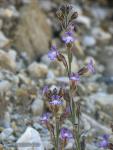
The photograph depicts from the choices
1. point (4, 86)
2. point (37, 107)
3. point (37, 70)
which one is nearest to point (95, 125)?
point (37, 107)

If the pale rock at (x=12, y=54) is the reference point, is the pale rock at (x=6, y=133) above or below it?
below

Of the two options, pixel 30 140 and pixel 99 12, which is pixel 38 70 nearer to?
pixel 30 140

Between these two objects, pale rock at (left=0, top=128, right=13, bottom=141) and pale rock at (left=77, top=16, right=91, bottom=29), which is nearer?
pale rock at (left=0, top=128, right=13, bottom=141)

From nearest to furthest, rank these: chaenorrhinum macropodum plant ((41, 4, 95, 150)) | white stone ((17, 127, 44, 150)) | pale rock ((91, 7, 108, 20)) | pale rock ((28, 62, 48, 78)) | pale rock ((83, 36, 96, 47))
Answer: chaenorrhinum macropodum plant ((41, 4, 95, 150)) < white stone ((17, 127, 44, 150)) < pale rock ((28, 62, 48, 78)) < pale rock ((83, 36, 96, 47)) < pale rock ((91, 7, 108, 20))

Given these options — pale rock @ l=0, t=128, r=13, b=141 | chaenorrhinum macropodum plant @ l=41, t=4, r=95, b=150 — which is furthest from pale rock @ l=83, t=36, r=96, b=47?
chaenorrhinum macropodum plant @ l=41, t=4, r=95, b=150

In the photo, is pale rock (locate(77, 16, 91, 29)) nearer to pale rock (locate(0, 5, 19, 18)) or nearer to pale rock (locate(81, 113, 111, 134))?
pale rock (locate(0, 5, 19, 18))

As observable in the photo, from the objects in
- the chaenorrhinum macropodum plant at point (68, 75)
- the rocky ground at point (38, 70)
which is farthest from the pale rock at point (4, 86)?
the chaenorrhinum macropodum plant at point (68, 75)

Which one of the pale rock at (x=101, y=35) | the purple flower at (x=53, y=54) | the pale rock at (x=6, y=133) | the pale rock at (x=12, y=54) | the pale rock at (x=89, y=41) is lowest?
the pale rock at (x=6, y=133)

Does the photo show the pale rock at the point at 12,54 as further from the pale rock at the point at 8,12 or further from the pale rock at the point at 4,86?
the pale rock at the point at 4,86
